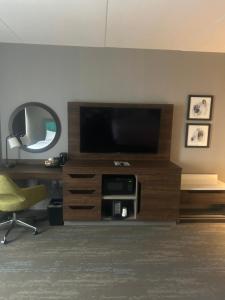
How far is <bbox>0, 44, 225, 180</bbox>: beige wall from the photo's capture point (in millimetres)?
3361

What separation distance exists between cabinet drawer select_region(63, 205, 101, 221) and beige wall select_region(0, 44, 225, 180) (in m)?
0.89

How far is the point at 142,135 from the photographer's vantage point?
343 cm

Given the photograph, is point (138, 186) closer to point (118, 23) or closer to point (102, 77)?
point (102, 77)

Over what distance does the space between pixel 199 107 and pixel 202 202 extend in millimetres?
1327

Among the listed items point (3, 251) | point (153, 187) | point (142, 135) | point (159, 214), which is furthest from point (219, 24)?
point (3, 251)

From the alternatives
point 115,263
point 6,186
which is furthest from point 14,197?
point 115,263

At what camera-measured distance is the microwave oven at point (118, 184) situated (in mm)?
3109

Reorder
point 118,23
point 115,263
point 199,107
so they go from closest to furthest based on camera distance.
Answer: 1. point 115,263
2. point 118,23
3. point 199,107

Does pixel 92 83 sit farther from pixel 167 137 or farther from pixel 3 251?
pixel 3 251

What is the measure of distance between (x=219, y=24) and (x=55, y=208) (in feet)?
9.02

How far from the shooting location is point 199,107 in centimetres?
353

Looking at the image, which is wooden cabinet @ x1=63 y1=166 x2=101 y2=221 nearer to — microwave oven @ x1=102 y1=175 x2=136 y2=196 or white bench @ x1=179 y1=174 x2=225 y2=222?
microwave oven @ x1=102 y1=175 x2=136 y2=196

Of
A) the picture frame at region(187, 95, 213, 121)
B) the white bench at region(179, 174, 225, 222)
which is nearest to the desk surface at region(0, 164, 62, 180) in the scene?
the white bench at region(179, 174, 225, 222)

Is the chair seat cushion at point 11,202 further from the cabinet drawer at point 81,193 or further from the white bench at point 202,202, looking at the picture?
the white bench at point 202,202
